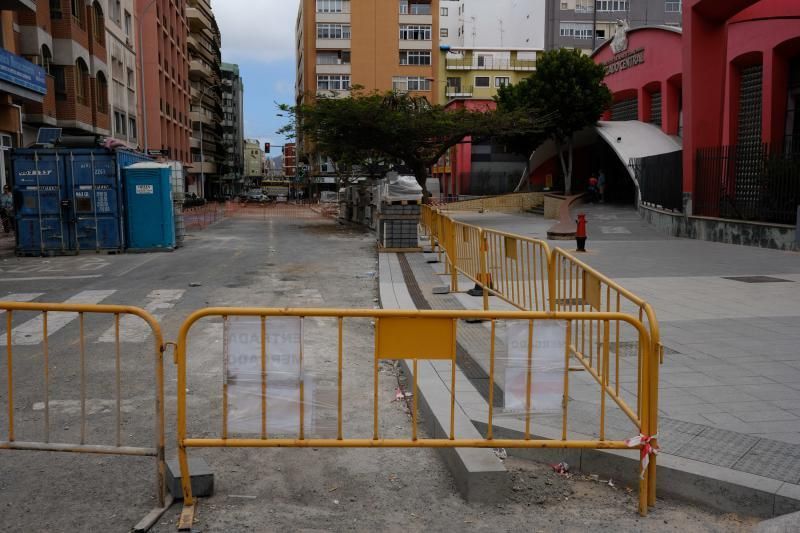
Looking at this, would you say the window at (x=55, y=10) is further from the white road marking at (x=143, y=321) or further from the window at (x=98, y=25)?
the white road marking at (x=143, y=321)

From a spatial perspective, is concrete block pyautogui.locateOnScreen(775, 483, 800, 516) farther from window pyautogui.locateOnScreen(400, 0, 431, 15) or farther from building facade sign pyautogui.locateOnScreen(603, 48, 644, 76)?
window pyautogui.locateOnScreen(400, 0, 431, 15)

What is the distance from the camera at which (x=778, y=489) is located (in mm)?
3910

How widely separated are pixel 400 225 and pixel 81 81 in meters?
23.0

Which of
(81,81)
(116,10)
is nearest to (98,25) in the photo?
(81,81)

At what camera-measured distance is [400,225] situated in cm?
1850

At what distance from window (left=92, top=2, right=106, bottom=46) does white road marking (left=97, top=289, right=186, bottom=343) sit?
97.4ft

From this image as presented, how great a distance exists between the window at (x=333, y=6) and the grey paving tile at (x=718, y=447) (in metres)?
77.1

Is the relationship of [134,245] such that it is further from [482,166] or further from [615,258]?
[482,166]

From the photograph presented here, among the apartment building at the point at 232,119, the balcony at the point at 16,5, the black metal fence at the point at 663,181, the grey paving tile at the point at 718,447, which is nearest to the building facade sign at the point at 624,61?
the black metal fence at the point at 663,181

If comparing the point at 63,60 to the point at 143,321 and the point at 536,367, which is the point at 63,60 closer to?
the point at 143,321

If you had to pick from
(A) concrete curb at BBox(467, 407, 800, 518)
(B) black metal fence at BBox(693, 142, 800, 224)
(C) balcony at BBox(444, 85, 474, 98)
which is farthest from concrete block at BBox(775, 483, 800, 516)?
(C) balcony at BBox(444, 85, 474, 98)

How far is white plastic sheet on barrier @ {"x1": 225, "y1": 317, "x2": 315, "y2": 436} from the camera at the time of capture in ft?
13.8

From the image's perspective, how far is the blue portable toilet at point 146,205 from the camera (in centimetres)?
1919

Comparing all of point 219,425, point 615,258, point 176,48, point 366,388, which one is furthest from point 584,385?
point 176,48
